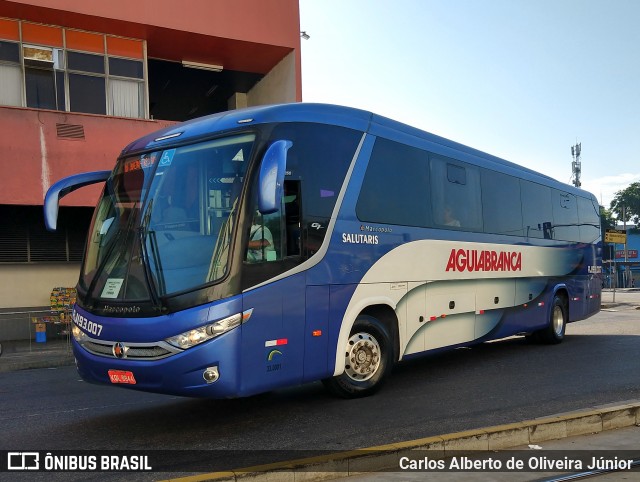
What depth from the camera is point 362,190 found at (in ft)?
25.9

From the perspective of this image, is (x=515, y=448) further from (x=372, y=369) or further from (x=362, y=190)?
(x=362, y=190)

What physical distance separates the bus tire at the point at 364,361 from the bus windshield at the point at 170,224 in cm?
227

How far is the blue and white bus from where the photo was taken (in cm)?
598

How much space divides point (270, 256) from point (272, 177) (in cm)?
89

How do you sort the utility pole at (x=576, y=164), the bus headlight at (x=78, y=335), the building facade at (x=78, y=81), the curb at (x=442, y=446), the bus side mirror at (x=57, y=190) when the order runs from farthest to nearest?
the utility pole at (x=576, y=164) → the building facade at (x=78, y=81) → the bus side mirror at (x=57, y=190) → the bus headlight at (x=78, y=335) → the curb at (x=442, y=446)

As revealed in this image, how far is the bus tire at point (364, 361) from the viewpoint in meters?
7.61

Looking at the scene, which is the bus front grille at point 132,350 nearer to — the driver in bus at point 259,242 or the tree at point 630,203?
the driver in bus at point 259,242

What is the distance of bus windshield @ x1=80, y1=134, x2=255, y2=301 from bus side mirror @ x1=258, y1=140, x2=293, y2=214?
40 cm

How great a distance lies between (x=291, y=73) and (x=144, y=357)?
1613cm

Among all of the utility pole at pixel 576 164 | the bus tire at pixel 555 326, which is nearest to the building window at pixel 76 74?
the bus tire at pixel 555 326

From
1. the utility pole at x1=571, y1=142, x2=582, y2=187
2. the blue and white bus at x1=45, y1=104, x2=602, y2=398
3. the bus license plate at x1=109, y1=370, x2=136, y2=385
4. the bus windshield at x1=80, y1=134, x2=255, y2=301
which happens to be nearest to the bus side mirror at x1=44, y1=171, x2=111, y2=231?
the blue and white bus at x1=45, y1=104, x2=602, y2=398

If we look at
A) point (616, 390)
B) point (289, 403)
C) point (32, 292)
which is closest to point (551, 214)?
point (616, 390)

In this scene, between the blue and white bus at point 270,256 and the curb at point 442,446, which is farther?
the blue and white bus at point 270,256

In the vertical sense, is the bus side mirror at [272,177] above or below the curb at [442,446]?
above
